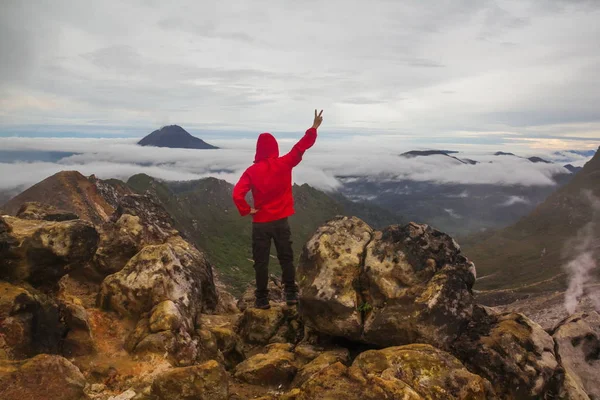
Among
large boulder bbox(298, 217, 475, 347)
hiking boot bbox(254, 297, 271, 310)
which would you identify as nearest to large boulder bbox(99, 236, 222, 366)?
hiking boot bbox(254, 297, 271, 310)

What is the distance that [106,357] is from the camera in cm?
1546

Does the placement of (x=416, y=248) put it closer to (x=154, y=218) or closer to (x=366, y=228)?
(x=366, y=228)

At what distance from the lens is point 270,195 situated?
63.2 feet

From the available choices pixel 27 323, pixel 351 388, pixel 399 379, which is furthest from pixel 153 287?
pixel 399 379

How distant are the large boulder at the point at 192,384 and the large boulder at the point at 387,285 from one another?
593cm

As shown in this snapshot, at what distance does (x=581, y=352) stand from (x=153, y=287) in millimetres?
19743

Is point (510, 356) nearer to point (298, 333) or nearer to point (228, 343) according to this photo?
point (298, 333)

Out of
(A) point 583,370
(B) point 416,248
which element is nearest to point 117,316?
(B) point 416,248

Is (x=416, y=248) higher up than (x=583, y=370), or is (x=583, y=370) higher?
(x=416, y=248)

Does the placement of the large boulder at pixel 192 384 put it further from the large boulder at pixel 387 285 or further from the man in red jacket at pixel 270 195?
the man in red jacket at pixel 270 195

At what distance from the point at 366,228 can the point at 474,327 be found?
20.9 feet

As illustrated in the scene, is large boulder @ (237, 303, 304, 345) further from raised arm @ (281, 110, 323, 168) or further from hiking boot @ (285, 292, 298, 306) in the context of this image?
raised arm @ (281, 110, 323, 168)

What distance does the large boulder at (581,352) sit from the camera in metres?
18.4

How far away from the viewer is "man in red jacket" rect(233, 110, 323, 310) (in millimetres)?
18812
